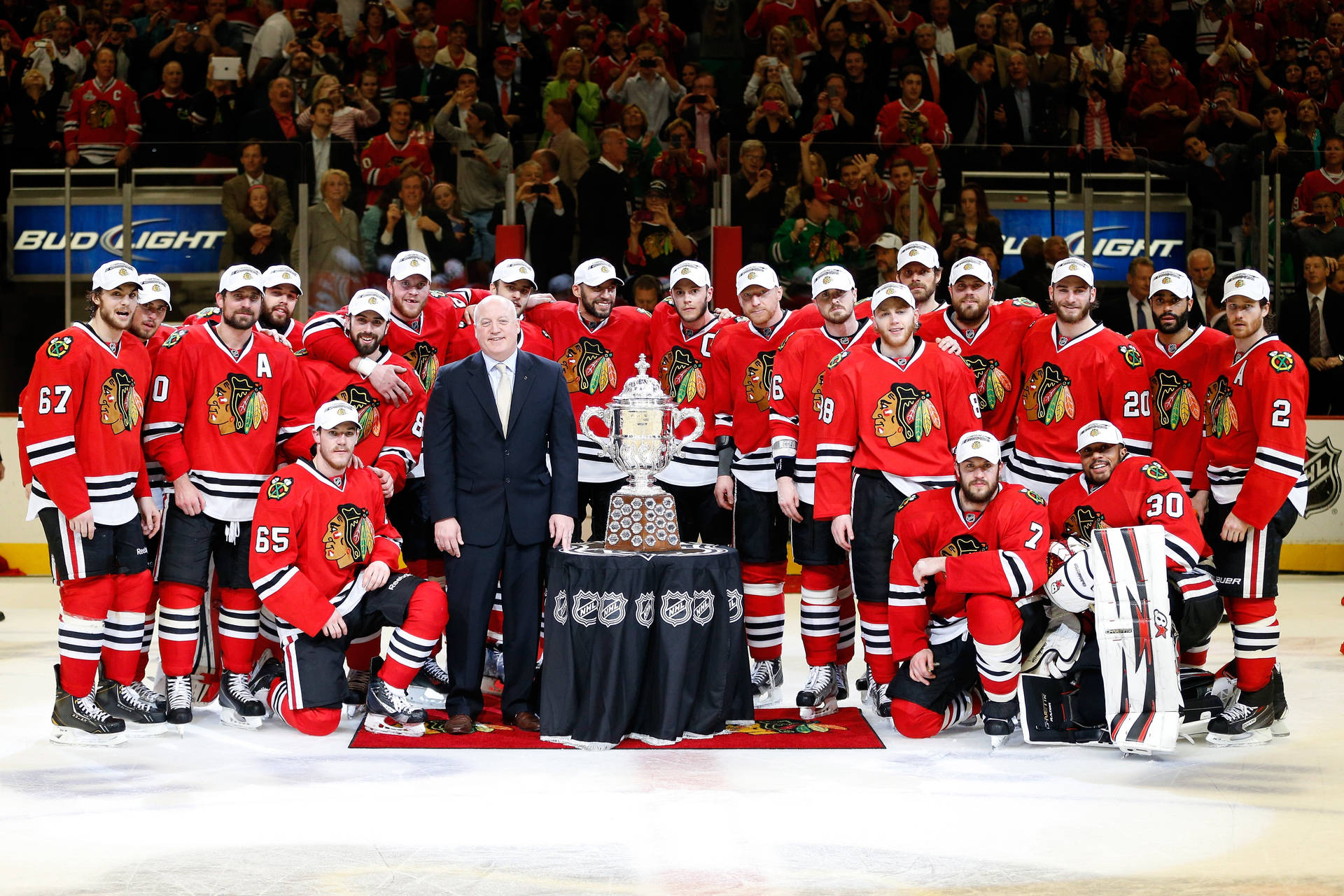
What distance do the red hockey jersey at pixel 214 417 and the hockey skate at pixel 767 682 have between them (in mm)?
2092

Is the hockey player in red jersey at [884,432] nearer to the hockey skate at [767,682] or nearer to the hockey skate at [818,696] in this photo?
the hockey skate at [818,696]

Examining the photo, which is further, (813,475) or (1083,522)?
(813,475)

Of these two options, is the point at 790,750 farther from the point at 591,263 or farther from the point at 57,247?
the point at 57,247

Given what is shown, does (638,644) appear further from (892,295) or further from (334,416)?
(892,295)

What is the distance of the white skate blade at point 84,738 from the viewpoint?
16.9ft

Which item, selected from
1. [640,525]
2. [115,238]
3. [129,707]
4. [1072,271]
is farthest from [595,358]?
[115,238]

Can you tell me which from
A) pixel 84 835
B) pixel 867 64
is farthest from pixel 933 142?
pixel 84 835

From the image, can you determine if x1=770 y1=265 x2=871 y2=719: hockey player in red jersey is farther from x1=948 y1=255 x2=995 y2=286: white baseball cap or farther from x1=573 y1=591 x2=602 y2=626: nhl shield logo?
x1=573 y1=591 x2=602 y2=626: nhl shield logo

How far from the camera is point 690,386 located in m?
6.08

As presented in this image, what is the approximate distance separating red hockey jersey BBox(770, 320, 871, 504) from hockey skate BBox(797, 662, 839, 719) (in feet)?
2.25

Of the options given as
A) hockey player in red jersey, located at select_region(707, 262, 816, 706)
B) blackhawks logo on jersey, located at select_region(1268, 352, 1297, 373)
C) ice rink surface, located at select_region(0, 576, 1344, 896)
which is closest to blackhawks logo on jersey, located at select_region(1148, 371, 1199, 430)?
blackhawks logo on jersey, located at select_region(1268, 352, 1297, 373)

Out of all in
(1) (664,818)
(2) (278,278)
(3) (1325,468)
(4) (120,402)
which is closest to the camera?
(1) (664,818)

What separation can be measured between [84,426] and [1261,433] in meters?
4.17

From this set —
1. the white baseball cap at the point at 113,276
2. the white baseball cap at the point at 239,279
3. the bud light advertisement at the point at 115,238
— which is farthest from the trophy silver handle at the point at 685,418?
the bud light advertisement at the point at 115,238
